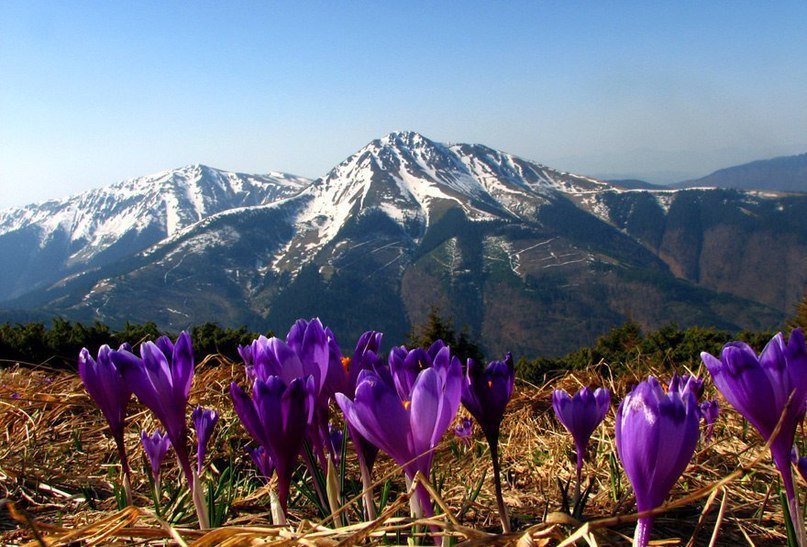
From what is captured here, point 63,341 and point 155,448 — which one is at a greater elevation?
point 155,448

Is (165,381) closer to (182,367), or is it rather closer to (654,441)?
(182,367)

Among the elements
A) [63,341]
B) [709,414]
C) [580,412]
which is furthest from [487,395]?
[63,341]

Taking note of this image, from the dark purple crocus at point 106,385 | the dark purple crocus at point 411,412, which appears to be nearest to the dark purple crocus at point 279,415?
the dark purple crocus at point 411,412

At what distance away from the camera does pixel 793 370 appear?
3.70 ft

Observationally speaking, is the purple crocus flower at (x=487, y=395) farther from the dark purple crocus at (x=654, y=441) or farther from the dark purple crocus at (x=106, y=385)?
the dark purple crocus at (x=106, y=385)

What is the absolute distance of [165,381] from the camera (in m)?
1.45

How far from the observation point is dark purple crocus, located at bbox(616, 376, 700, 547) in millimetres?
970

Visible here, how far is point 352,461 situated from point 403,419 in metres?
1.56

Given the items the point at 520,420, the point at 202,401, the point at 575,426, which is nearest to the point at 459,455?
the point at 520,420

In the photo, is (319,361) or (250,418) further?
(319,361)

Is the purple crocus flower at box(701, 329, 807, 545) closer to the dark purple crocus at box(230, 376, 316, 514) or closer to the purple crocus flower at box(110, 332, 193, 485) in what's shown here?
the dark purple crocus at box(230, 376, 316, 514)

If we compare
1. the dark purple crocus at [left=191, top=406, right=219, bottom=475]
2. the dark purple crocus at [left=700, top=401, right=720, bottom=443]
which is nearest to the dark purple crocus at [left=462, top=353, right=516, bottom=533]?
the dark purple crocus at [left=191, top=406, right=219, bottom=475]

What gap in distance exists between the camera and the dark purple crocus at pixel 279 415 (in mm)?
1190

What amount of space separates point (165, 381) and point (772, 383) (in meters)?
1.40
